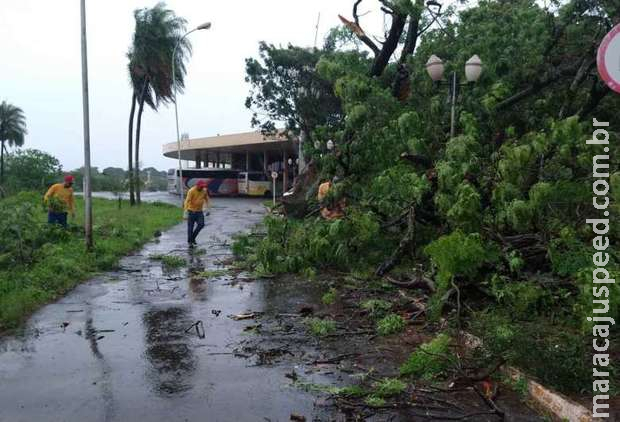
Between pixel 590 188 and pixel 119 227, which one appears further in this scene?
pixel 119 227

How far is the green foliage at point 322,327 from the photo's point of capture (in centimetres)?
614

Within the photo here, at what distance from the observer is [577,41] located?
10453 mm

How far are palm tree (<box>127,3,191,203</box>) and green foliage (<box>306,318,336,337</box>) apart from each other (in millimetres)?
21521

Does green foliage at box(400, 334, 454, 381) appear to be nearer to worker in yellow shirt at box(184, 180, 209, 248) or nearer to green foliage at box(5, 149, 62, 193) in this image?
worker in yellow shirt at box(184, 180, 209, 248)

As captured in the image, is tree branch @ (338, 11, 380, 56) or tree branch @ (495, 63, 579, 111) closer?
tree branch @ (495, 63, 579, 111)

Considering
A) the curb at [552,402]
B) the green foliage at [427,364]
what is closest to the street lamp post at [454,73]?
the green foliage at [427,364]

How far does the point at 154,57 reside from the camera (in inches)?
987

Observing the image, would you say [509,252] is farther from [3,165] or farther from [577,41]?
[3,165]

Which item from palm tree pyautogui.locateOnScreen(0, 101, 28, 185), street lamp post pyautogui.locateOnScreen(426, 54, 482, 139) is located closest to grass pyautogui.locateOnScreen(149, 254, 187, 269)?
street lamp post pyautogui.locateOnScreen(426, 54, 482, 139)

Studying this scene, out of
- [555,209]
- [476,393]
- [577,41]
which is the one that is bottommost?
[476,393]

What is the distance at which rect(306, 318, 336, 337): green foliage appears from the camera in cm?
614

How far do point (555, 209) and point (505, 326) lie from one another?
1.60 meters

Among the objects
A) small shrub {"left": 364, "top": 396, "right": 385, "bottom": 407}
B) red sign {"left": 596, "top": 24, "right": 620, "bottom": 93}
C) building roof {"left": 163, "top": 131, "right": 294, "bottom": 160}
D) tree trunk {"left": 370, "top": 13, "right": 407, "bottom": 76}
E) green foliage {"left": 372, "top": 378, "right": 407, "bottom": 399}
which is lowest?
small shrub {"left": 364, "top": 396, "right": 385, "bottom": 407}

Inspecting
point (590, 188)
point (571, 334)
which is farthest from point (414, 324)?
point (590, 188)
